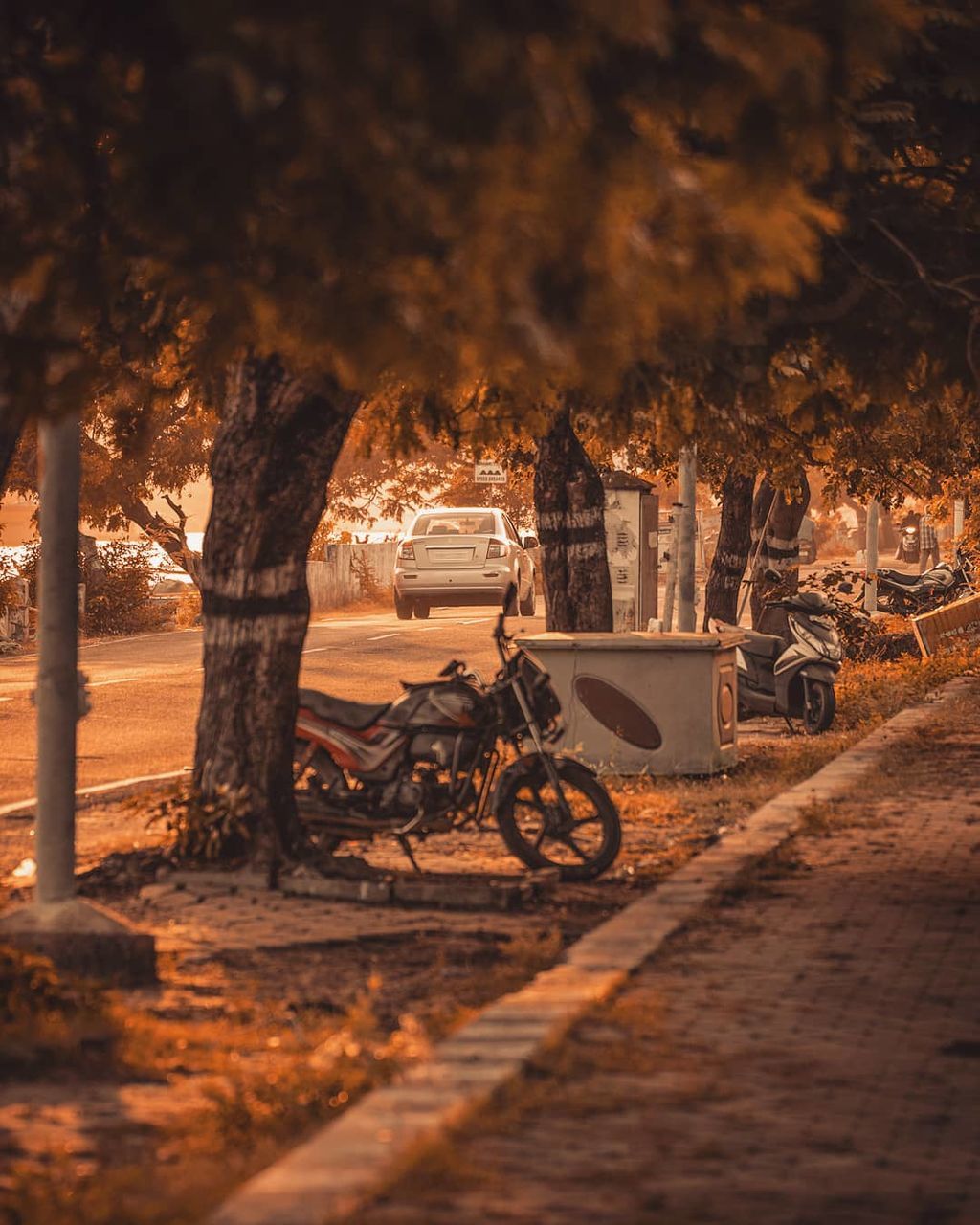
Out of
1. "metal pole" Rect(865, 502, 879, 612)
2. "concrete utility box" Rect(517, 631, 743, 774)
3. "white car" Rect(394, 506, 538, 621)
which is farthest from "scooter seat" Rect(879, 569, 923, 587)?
"concrete utility box" Rect(517, 631, 743, 774)

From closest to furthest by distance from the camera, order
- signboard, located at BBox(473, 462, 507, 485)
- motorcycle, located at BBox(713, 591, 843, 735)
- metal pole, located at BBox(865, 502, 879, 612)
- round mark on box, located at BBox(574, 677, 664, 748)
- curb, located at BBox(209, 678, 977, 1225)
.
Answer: curb, located at BBox(209, 678, 977, 1225), round mark on box, located at BBox(574, 677, 664, 748), motorcycle, located at BBox(713, 591, 843, 735), metal pole, located at BBox(865, 502, 879, 612), signboard, located at BBox(473, 462, 507, 485)

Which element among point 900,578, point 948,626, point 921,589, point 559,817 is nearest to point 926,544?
point 900,578

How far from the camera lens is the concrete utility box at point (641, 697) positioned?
13617mm

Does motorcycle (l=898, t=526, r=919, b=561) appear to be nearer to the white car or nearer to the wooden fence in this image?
the wooden fence

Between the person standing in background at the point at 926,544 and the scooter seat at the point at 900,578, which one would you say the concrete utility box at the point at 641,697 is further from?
the person standing in background at the point at 926,544

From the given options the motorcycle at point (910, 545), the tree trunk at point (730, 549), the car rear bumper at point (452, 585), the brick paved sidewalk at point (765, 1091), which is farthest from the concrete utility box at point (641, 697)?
the motorcycle at point (910, 545)

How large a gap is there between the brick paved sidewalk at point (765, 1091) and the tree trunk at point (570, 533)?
22.9ft

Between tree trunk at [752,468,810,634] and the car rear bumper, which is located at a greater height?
tree trunk at [752,468,810,634]

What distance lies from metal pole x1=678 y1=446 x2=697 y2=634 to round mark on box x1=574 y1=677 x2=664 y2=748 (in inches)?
206

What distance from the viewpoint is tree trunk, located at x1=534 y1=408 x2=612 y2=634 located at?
52.6 feet

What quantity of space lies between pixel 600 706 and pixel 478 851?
3.28m

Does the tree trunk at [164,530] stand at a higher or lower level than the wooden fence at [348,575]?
higher

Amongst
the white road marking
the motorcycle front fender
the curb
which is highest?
the motorcycle front fender

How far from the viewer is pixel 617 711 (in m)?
13.8
